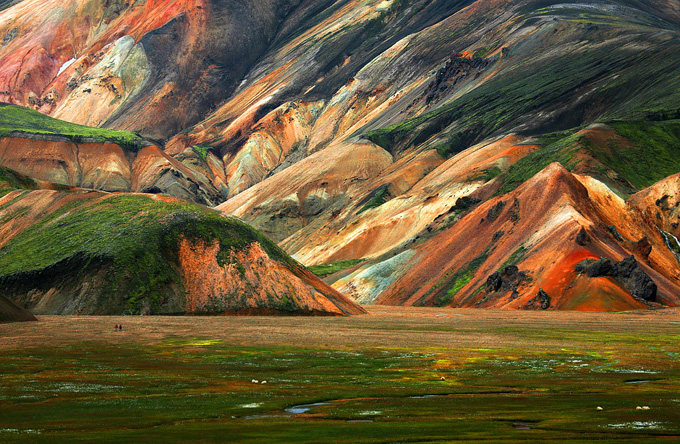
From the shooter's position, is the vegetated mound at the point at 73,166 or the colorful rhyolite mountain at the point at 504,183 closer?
the colorful rhyolite mountain at the point at 504,183

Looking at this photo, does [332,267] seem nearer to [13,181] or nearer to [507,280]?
[507,280]

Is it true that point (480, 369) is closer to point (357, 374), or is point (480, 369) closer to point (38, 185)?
point (357, 374)

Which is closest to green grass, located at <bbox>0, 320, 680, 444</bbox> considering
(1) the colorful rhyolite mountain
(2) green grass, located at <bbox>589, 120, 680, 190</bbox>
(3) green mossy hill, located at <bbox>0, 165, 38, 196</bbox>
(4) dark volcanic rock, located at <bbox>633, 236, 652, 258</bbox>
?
(1) the colorful rhyolite mountain

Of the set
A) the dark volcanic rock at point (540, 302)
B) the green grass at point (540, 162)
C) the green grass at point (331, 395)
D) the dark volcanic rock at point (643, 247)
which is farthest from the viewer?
the green grass at point (540, 162)

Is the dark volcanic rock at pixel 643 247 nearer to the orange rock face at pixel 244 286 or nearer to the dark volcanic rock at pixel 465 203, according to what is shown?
the dark volcanic rock at pixel 465 203

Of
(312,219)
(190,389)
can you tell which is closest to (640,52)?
(312,219)

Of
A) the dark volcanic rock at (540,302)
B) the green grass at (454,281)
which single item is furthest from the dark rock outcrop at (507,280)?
the green grass at (454,281)
